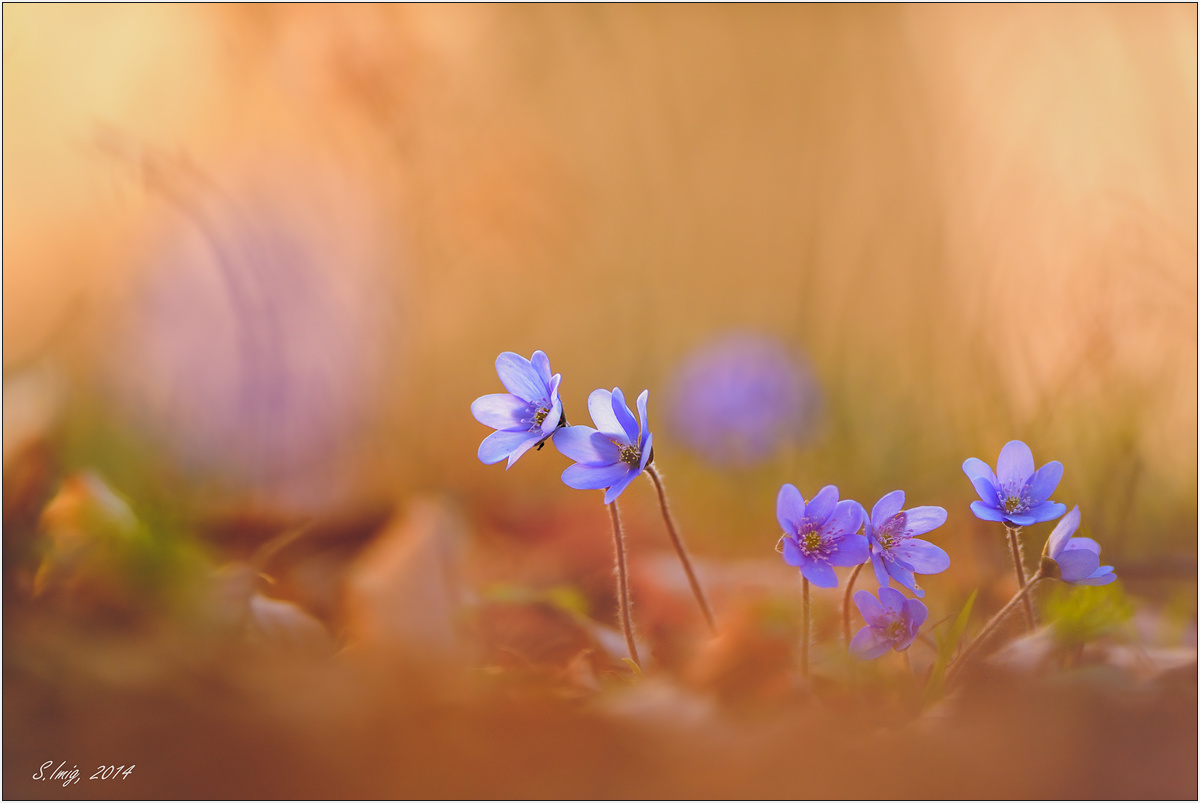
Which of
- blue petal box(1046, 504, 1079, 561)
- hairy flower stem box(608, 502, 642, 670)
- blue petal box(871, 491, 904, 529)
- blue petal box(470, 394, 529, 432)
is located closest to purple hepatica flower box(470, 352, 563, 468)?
blue petal box(470, 394, 529, 432)

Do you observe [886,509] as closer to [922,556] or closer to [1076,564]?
[922,556]

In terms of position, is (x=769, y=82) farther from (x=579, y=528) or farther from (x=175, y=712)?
(x=175, y=712)

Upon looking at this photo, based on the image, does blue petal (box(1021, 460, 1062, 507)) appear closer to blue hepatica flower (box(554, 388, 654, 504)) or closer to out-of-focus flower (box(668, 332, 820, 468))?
blue hepatica flower (box(554, 388, 654, 504))

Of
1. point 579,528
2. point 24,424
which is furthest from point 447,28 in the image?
point 24,424

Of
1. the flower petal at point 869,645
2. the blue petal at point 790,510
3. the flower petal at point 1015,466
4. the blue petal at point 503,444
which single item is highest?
the blue petal at point 503,444

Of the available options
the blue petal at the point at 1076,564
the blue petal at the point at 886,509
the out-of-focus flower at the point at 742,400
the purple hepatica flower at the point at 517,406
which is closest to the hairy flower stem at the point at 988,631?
the blue petal at the point at 1076,564

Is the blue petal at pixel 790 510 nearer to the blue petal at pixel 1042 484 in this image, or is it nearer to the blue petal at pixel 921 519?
the blue petal at pixel 921 519

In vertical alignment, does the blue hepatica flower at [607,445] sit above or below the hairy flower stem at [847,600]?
above
